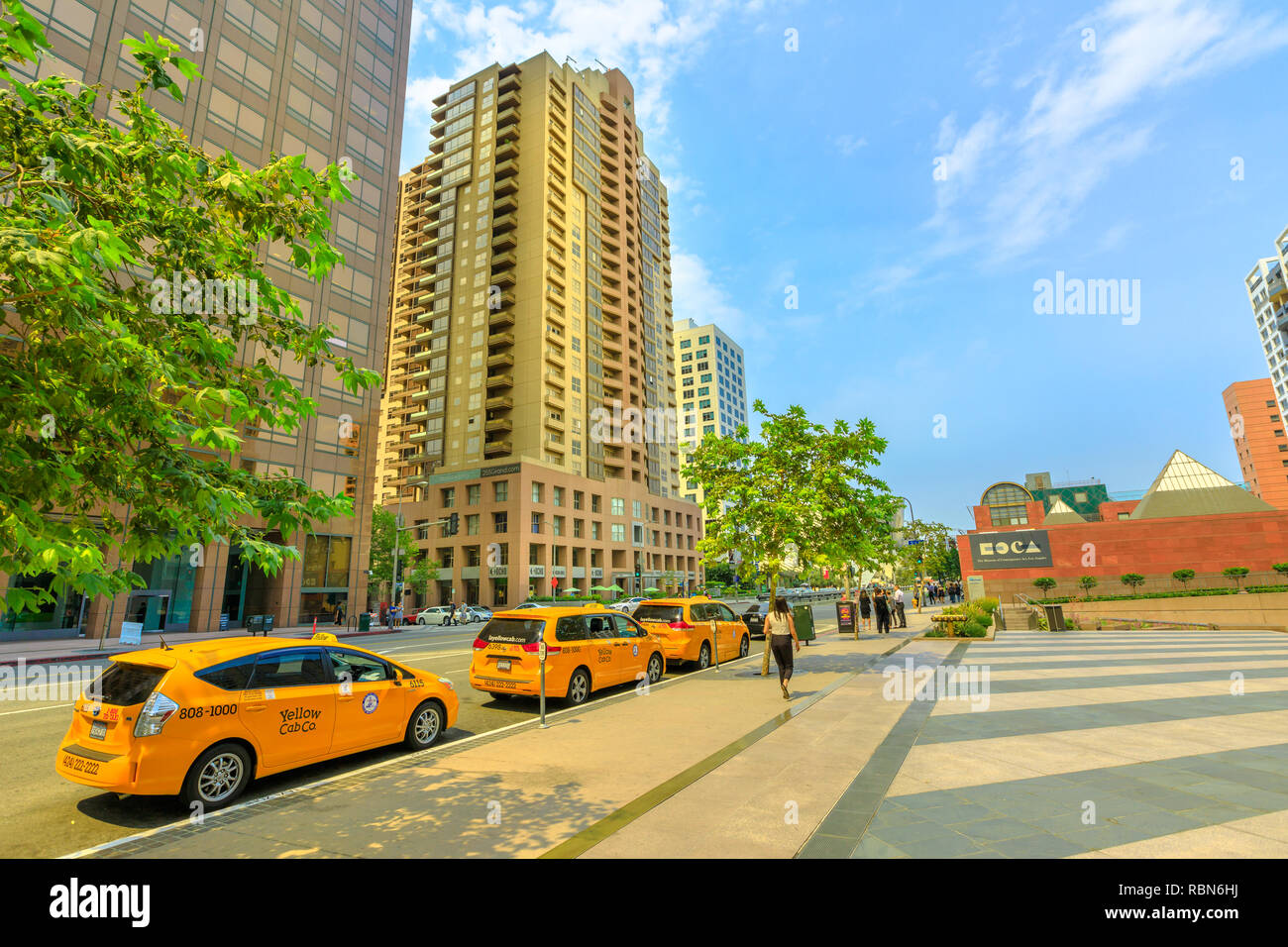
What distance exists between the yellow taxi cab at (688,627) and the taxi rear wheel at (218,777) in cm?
1014

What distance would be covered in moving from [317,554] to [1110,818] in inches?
1632

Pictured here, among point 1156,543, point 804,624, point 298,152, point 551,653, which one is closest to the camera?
point 551,653

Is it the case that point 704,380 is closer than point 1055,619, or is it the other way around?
point 1055,619

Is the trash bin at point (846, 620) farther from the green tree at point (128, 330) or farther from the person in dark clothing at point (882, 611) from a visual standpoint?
the green tree at point (128, 330)

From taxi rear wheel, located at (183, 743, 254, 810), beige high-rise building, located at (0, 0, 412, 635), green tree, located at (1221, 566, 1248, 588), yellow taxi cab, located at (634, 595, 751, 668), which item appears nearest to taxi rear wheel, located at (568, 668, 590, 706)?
yellow taxi cab, located at (634, 595, 751, 668)

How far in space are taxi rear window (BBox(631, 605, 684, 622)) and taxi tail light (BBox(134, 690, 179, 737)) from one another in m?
11.1

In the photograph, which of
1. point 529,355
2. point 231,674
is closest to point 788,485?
point 231,674

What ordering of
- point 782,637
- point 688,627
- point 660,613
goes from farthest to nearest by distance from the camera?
point 660,613, point 688,627, point 782,637

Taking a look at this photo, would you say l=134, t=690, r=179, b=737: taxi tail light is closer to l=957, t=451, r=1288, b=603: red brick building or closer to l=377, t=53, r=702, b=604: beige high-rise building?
l=957, t=451, r=1288, b=603: red brick building

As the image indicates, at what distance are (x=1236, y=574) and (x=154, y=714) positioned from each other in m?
44.8

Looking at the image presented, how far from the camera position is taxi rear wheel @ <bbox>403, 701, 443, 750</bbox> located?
7.62 m

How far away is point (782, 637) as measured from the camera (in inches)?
438

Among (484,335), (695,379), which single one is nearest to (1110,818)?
(484,335)

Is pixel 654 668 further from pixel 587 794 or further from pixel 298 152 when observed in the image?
Result: pixel 298 152
